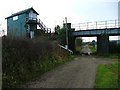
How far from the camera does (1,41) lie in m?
12.2

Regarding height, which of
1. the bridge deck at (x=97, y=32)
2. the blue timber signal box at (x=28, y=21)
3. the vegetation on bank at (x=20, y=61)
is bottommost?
the vegetation on bank at (x=20, y=61)

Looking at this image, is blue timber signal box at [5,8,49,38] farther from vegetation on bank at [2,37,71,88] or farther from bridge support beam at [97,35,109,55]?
vegetation on bank at [2,37,71,88]

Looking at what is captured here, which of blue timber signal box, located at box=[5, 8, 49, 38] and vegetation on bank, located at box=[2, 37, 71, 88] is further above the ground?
blue timber signal box, located at box=[5, 8, 49, 38]

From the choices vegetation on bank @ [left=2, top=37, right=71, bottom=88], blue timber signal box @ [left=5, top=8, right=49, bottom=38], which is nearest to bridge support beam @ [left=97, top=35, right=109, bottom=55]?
blue timber signal box @ [left=5, top=8, right=49, bottom=38]

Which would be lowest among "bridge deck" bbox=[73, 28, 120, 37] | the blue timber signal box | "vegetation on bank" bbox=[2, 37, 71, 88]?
"vegetation on bank" bbox=[2, 37, 71, 88]

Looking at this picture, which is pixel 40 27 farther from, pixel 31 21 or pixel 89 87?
pixel 89 87

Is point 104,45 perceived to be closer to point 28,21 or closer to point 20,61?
point 28,21

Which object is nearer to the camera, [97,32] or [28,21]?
[28,21]

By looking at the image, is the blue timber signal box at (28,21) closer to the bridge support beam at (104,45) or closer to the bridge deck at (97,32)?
the bridge deck at (97,32)

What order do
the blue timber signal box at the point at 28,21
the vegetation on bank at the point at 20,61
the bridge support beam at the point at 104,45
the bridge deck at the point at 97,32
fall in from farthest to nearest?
1. the blue timber signal box at the point at 28,21
2. the bridge support beam at the point at 104,45
3. the bridge deck at the point at 97,32
4. the vegetation on bank at the point at 20,61

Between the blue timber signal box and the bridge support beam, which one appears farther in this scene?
the blue timber signal box

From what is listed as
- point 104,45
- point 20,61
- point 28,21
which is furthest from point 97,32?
point 20,61

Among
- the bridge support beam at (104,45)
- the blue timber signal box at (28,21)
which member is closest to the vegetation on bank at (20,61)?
the blue timber signal box at (28,21)

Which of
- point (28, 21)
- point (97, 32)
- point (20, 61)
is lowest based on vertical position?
point (20, 61)
